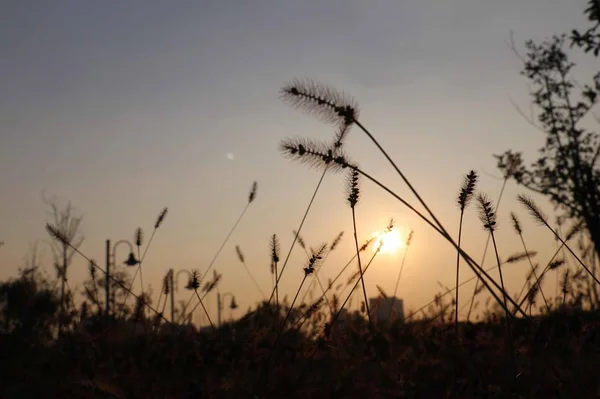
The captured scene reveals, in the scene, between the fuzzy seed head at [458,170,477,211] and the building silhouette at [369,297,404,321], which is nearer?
the fuzzy seed head at [458,170,477,211]

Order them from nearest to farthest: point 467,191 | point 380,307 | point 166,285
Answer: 1. point 467,191
2. point 166,285
3. point 380,307

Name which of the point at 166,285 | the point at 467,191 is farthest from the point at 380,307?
the point at 467,191

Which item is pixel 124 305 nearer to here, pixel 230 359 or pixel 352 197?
pixel 230 359

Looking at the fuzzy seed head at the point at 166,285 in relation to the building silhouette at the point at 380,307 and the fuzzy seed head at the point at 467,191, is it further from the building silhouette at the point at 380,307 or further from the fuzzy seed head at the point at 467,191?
the fuzzy seed head at the point at 467,191

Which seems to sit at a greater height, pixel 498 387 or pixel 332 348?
pixel 332 348

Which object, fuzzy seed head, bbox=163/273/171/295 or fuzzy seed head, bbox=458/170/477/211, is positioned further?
fuzzy seed head, bbox=163/273/171/295

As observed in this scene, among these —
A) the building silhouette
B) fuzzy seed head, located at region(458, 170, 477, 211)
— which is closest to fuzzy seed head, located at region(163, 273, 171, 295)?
the building silhouette

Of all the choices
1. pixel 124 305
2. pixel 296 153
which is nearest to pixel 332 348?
pixel 296 153

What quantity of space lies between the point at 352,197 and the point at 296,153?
1.48 ft

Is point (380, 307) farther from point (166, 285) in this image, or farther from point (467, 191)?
point (467, 191)

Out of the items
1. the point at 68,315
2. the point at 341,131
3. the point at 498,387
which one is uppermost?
the point at 341,131

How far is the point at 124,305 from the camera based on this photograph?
362 cm

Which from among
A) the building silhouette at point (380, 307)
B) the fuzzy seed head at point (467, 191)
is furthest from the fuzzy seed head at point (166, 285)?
the fuzzy seed head at point (467, 191)

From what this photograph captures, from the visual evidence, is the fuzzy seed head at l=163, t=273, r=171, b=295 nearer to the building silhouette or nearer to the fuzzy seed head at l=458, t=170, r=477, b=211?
the building silhouette
